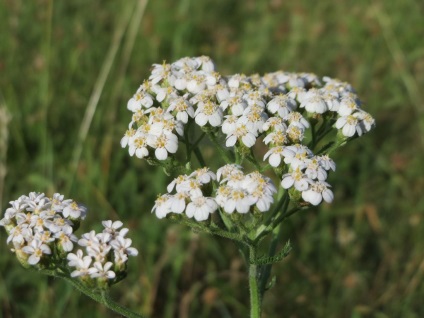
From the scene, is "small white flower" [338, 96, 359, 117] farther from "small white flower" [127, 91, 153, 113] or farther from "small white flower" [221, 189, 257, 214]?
"small white flower" [127, 91, 153, 113]

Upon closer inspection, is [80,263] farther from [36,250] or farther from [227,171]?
[227,171]

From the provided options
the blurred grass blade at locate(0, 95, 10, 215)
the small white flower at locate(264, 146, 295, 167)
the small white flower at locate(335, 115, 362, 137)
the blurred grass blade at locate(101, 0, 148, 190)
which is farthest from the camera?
the blurred grass blade at locate(101, 0, 148, 190)

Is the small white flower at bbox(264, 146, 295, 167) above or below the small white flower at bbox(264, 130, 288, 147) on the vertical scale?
below

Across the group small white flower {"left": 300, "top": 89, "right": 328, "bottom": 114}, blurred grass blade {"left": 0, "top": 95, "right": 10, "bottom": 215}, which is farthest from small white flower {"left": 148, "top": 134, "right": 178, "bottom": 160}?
blurred grass blade {"left": 0, "top": 95, "right": 10, "bottom": 215}

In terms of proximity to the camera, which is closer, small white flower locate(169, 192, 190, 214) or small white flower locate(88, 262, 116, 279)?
Answer: small white flower locate(88, 262, 116, 279)

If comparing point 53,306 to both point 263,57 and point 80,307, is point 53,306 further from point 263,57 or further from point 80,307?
point 263,57

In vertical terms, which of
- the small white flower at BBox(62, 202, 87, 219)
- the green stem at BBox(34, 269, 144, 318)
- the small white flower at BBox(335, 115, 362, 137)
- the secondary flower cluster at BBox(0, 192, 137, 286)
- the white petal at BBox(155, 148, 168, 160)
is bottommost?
the green stem at BBox(34, 269, 144, 318)
